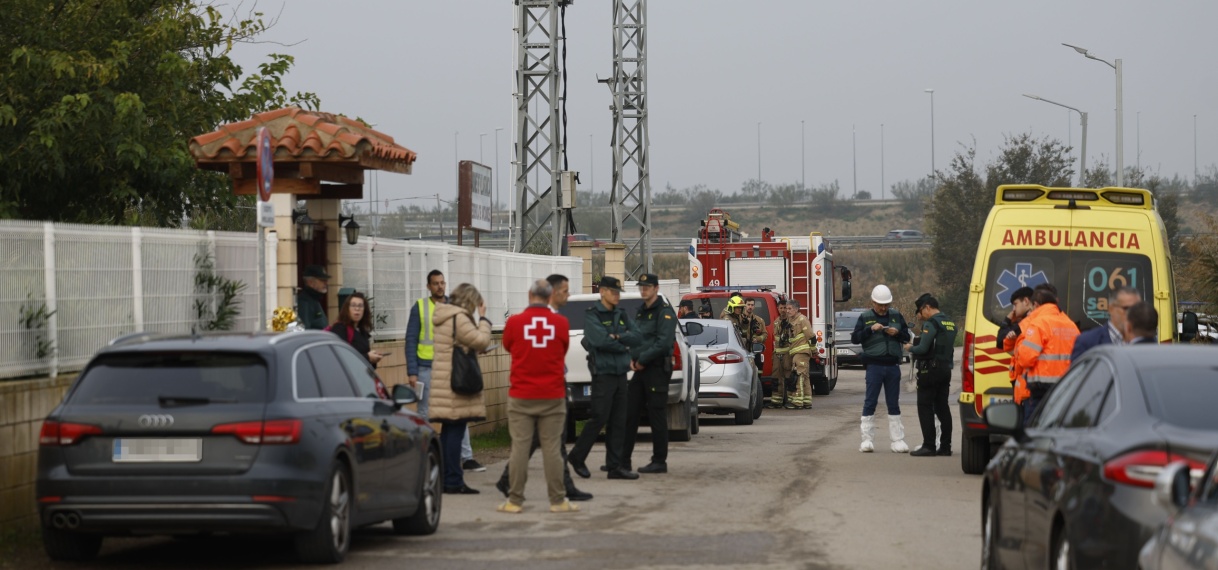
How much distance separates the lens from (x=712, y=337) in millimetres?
Answer: 23875

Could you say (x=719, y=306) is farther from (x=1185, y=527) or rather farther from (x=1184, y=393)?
(x=1185, y=527)

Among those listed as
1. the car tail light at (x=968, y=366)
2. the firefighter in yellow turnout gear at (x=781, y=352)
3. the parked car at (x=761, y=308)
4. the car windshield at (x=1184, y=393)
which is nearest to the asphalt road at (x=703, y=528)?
the car tail light at (x=968, y=366)

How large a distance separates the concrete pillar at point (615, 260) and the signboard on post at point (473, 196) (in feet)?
27.0

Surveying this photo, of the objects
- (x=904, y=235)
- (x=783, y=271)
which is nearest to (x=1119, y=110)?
(x=783, y=271)

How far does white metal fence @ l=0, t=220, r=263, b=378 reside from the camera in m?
11.5

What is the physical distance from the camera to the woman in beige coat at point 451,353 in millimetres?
13672

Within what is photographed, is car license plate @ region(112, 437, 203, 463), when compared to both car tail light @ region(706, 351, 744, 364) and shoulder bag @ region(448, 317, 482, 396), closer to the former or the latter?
shoulder bag @ region(448, 317, 482, 396)

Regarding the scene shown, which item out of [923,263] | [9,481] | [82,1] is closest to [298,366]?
[9,481]

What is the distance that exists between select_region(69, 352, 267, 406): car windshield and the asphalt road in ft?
3.90

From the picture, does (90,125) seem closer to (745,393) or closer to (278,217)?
(278,217)

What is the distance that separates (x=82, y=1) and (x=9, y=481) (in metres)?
11.0

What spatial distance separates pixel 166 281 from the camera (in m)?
13.5

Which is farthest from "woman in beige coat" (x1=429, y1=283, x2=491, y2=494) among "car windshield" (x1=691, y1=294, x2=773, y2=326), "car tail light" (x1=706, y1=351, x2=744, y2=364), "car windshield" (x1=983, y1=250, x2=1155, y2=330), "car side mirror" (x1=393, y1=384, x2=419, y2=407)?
"car windshield" (x1=691, y1=294, x2=773, y2=326)

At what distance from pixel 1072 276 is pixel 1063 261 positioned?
16cm
